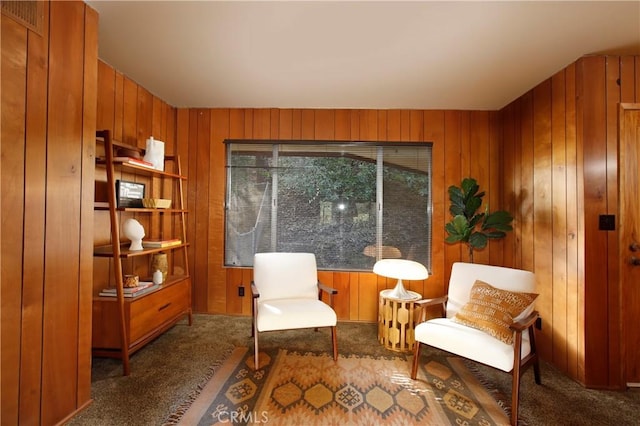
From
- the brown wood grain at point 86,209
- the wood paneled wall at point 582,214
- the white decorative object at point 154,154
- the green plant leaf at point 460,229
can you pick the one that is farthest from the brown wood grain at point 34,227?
the wood paneled wall at point 582,214

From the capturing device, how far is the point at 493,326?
1784mm

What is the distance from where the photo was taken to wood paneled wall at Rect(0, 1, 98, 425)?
48.0 inches

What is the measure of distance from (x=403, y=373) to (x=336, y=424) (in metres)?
0.75

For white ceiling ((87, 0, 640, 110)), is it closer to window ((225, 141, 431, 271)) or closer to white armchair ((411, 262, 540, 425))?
window ((225, 141, 431, 271))

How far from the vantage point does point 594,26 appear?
1684 millimetres

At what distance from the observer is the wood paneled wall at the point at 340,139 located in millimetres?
3025

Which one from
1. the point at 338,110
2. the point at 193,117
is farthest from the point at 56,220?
the point at 338,110

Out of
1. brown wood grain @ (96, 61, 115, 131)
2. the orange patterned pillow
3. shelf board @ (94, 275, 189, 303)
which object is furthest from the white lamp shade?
brown wood grain @ (96, 61, 115, 131)

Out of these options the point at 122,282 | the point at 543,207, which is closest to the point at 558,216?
the point at 543,207

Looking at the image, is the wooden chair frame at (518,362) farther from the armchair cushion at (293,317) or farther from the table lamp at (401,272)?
the armchair cushion at (293,317)

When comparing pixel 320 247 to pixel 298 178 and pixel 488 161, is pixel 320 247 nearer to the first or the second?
pixel 298 178

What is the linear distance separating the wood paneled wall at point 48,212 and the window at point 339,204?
165 cm

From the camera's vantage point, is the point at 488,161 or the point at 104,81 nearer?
the point at 104,81

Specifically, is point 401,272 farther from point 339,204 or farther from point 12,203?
point 12,203
